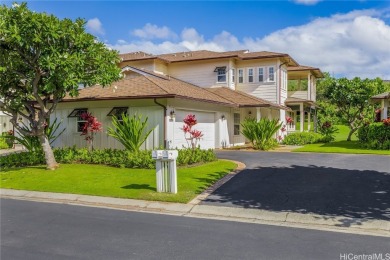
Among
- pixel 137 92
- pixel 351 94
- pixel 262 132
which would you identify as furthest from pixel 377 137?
pixel 137 92

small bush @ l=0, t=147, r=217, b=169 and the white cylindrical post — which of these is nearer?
the white cylindrical post

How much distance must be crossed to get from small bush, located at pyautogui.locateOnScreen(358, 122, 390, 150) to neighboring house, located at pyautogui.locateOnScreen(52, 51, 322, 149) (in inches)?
238

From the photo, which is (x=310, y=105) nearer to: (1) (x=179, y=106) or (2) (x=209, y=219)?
(1) (x=179, y=106)

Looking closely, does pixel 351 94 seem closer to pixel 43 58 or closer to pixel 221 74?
pixel 221 74

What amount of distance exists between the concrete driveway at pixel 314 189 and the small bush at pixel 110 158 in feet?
7.49

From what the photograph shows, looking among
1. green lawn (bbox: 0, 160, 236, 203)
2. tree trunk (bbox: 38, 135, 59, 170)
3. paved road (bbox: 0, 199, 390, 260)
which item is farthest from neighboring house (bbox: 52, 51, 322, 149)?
paved road (bbox: 0, 199, 390, 260)

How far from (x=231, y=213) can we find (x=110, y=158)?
7937 mm

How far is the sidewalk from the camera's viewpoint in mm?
7008

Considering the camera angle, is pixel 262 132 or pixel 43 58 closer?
pixel 43 58

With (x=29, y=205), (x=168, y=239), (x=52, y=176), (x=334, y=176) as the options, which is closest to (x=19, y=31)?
(x=52, y=176)

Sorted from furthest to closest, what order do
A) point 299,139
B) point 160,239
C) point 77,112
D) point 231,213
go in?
point 299,139, point 77,112, point 231,213, point 160,239

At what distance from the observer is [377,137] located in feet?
66.7

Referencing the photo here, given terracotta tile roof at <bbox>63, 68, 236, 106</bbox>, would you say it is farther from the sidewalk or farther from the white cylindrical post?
the sidewalk

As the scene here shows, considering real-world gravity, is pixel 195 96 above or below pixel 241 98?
below
